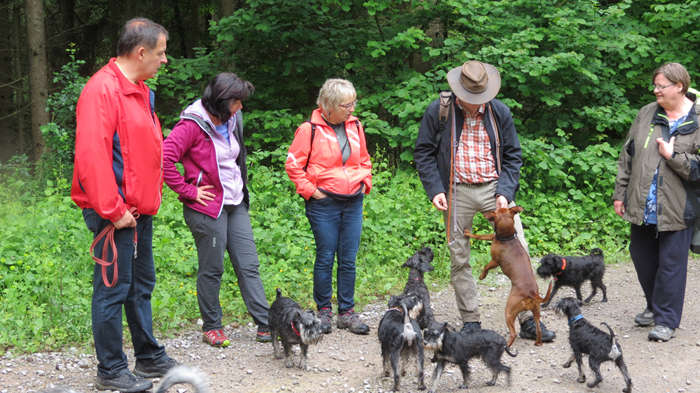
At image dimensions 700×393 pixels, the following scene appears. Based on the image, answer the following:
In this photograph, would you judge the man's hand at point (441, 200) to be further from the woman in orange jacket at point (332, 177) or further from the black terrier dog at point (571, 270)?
the black terrier dog at point (571, 270)

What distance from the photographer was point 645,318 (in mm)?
5719

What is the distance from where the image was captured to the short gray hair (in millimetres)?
3629

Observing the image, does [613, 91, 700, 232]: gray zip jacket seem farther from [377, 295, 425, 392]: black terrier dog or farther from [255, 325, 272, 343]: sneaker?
[255, 325, 272, 343]: sneaker

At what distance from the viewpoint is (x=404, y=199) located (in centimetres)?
873

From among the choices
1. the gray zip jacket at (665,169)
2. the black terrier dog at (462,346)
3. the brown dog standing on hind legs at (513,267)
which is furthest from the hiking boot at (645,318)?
the black terrier dog at (462,346)

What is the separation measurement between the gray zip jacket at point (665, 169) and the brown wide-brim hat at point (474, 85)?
161 cm

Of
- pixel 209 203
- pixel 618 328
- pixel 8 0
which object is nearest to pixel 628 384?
pixel 618 328

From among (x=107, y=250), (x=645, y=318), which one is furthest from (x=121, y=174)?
(x=645, y=318)

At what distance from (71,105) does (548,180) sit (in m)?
8.79

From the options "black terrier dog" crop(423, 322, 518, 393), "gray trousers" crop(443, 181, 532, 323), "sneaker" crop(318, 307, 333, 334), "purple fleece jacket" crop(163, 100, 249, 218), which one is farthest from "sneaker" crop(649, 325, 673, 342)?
"purple fleece jacket" crop(163, 100, 249, 218)

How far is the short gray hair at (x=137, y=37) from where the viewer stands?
143 inches

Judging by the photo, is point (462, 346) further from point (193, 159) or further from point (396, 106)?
point (396, 106)

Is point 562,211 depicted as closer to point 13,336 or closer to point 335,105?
point 335,105

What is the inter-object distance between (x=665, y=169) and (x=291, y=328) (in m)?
3.74
